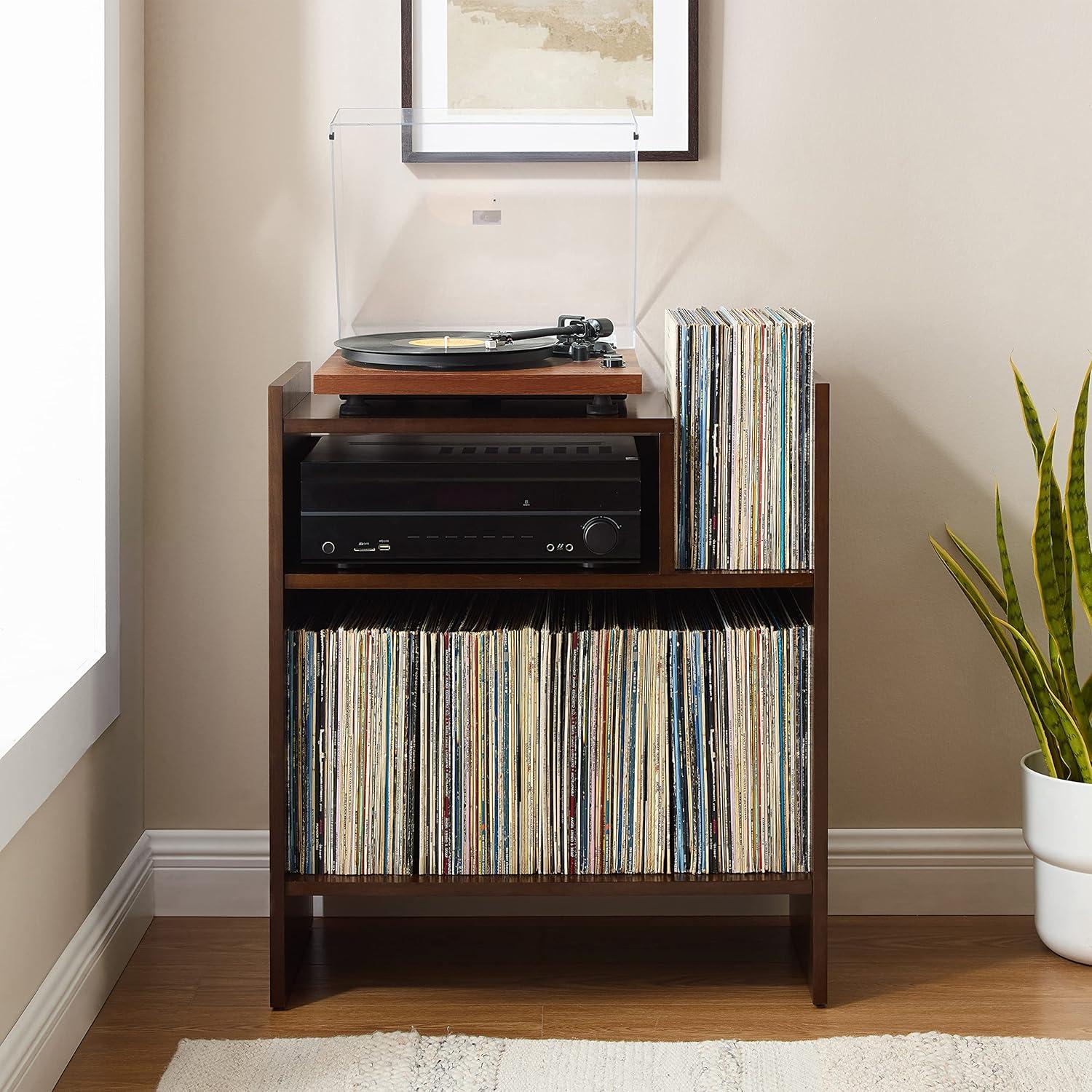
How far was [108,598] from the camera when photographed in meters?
1.79

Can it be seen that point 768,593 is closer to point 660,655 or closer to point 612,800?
point 660,655

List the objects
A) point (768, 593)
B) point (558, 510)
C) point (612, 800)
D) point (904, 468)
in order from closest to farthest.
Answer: point (558, 510), point (612, 800), point (768, 593), point (904, 468)

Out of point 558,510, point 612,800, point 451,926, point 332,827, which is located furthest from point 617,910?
point 558,510

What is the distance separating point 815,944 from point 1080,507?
0.73m

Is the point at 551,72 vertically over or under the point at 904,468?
over

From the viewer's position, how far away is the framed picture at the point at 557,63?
186 cm

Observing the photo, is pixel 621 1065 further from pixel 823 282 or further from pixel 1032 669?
pixel 823 282

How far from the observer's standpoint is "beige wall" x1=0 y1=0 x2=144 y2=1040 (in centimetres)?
147

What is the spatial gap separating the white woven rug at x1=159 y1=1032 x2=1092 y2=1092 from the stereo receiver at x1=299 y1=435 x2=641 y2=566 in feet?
2.15

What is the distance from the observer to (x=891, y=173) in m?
1.89

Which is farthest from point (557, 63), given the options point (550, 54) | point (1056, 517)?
point (1056, 517)

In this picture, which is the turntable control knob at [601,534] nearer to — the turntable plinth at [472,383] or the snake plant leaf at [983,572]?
the turntable plinth at [472,383]

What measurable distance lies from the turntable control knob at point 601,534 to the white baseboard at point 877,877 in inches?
30.0

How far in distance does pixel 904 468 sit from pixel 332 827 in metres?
1.06
